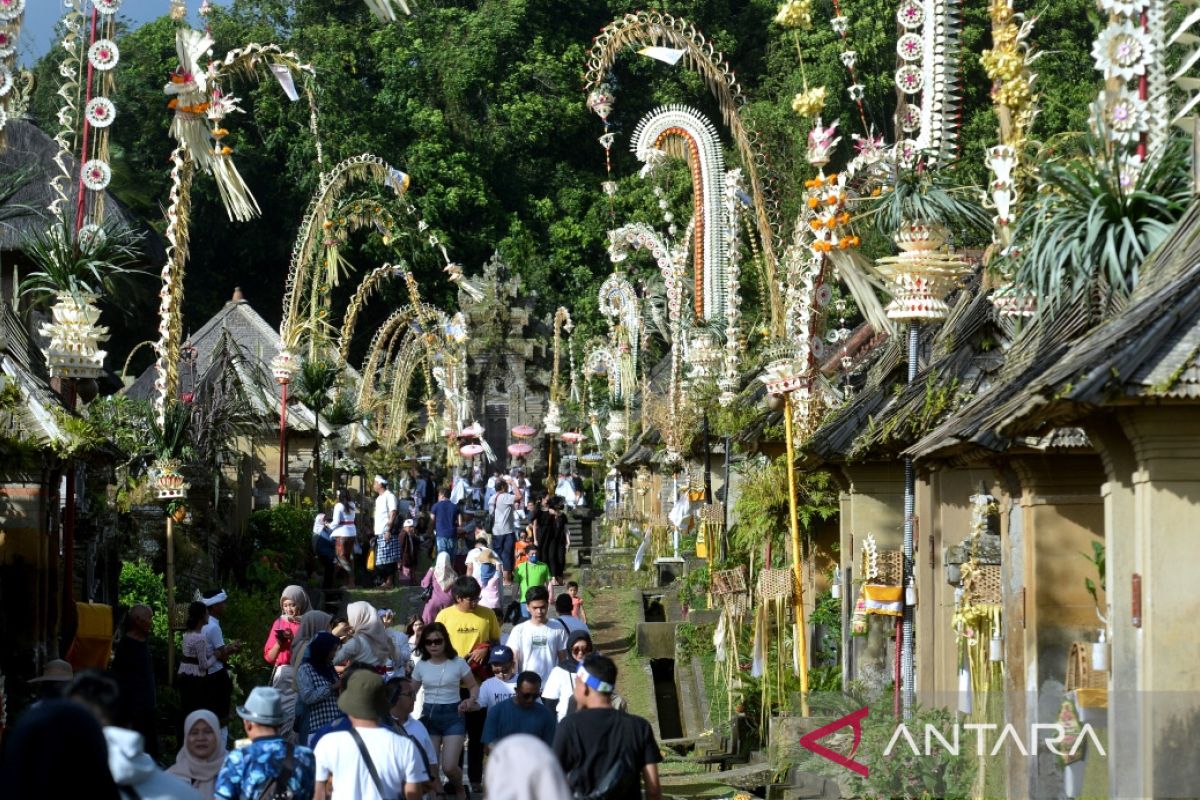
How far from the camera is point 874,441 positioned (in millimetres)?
15344

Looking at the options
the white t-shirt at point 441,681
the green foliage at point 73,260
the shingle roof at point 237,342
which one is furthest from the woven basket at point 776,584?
A: the shingle roof at point 237,342

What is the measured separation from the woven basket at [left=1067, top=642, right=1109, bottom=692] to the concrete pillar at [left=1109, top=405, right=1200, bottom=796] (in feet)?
4.03

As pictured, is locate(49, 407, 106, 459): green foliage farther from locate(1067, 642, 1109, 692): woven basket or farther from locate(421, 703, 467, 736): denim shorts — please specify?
locate(1067, 642, 1109, 692): woven basket

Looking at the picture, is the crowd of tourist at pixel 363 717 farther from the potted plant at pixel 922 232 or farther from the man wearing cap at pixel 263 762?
the potted plant at pixel 922 232

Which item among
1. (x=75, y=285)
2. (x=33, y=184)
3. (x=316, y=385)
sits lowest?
(x=75, y=285)

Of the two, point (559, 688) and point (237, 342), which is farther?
point (237, 342)

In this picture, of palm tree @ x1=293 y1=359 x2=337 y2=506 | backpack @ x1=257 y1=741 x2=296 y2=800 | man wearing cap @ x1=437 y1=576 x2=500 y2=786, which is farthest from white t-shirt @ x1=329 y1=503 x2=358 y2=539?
backpack @ x1=257 y1=741 x2=296 y2=800

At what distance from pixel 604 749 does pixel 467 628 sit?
5820 mm

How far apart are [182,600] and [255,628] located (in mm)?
1077

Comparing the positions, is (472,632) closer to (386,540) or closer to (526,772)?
(526,772)

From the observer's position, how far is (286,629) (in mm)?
14953

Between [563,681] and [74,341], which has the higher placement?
[74,341]

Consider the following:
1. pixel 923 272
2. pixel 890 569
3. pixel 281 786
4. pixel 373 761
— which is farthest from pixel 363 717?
pixel 890 569

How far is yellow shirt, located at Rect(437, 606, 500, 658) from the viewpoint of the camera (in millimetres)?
15578
